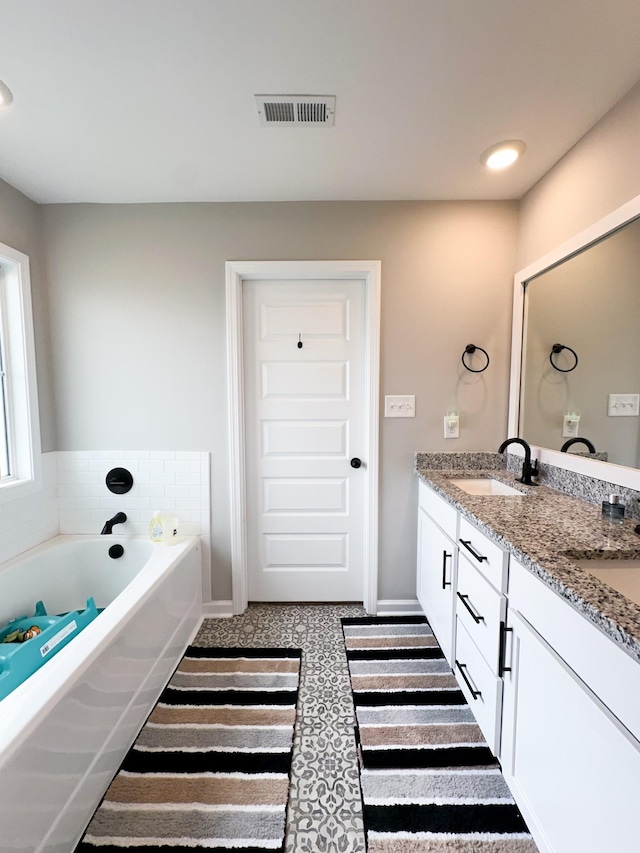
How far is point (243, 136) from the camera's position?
146 cm

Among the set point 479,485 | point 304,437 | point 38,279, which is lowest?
point 479,485

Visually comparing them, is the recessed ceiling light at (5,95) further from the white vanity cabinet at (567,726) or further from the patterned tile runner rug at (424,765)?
the patterned tile runner rug at (424,765)

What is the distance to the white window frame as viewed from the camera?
6.03ft

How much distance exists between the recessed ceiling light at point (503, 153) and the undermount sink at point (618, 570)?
1.70 m

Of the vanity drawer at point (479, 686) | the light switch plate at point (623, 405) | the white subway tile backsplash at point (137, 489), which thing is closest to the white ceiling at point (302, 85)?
the light switch plate at point (623, 405)

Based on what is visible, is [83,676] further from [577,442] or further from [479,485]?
[577,442]

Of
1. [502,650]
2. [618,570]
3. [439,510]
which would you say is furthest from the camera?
[439,510]

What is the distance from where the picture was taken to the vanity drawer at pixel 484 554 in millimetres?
1095

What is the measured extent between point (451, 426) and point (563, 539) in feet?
3.39

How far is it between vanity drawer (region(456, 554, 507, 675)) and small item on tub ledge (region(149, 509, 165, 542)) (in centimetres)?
157

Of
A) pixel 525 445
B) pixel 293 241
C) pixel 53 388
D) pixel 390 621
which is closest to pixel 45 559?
pixel 53 388

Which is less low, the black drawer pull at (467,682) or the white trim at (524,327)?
the white trim at (524,327)

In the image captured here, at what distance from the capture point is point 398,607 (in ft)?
6.84

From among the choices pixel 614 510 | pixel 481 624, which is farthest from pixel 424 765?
pixel 614 510
